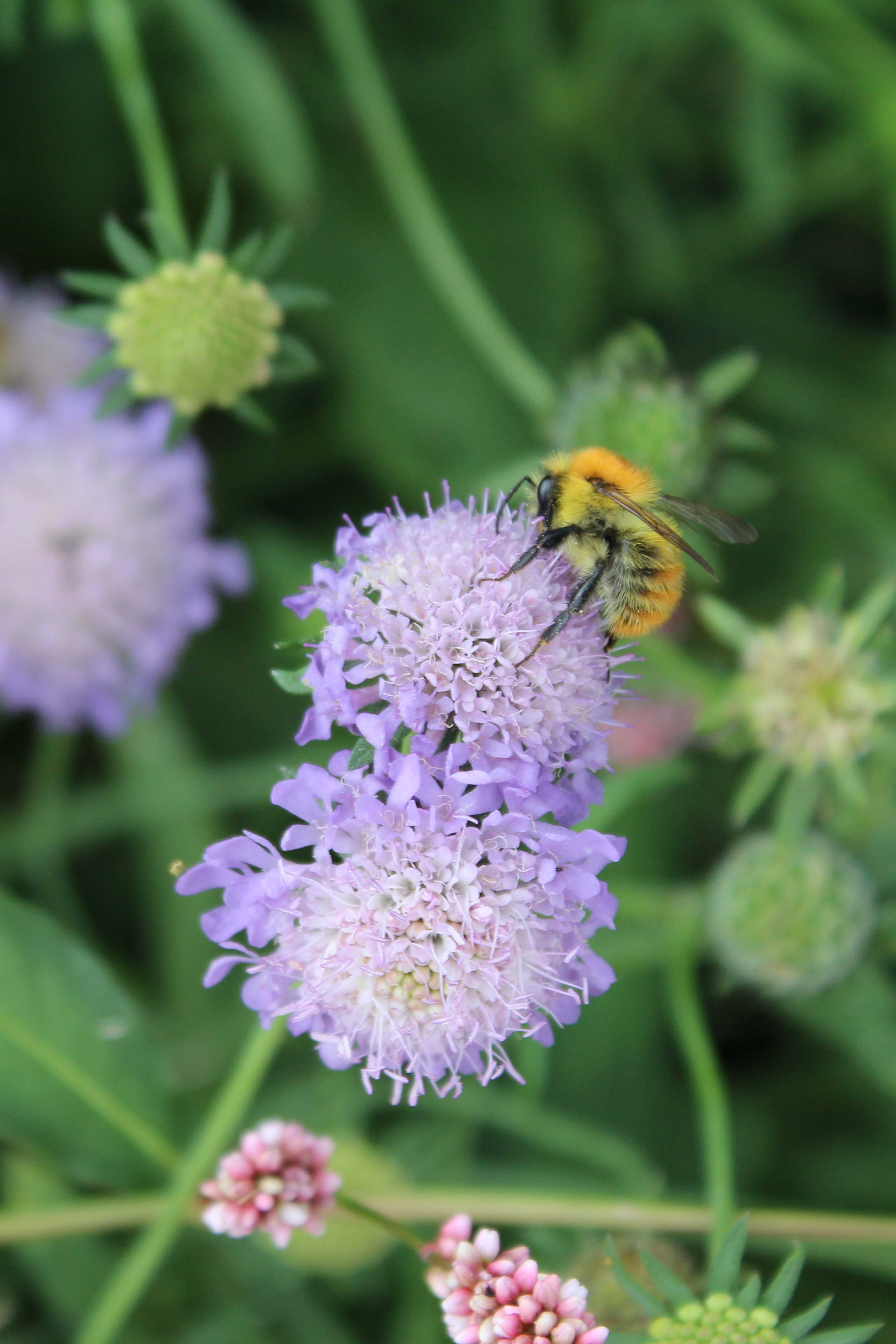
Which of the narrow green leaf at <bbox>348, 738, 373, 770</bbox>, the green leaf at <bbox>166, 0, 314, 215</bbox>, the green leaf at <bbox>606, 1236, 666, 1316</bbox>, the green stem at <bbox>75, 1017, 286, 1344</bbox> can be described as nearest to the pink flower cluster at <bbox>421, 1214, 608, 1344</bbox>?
the green leaf at <bbox>606, 1236, 666, 1316</bbox>

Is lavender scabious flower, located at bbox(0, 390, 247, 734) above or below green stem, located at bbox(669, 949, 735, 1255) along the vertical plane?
above

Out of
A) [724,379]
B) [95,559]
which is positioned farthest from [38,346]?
[724,379]

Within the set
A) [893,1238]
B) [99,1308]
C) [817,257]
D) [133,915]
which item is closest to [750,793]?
[893,1238]

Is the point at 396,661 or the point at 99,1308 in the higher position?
the point at 396,661

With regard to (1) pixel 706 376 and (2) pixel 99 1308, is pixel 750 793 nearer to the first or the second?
(1) pixel 706 376

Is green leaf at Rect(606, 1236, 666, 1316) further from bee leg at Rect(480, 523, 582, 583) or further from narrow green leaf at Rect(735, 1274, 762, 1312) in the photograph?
bee leg at Rect(480, 523, 582, 583)

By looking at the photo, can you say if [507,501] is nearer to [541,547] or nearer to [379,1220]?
[541,547]

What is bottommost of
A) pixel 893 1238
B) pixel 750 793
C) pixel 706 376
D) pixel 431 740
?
pixel 893 1238
